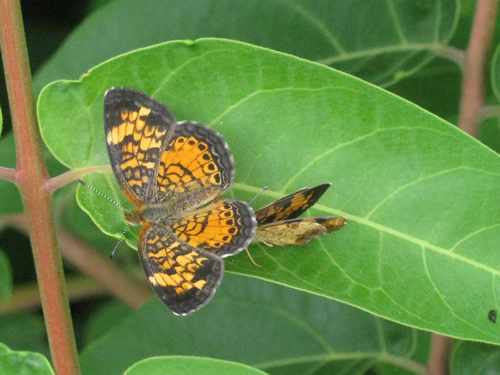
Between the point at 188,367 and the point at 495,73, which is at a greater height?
the point at 495,73

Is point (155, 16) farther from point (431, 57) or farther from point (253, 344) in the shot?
point (253, 344)

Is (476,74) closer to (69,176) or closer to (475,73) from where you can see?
(475,73)

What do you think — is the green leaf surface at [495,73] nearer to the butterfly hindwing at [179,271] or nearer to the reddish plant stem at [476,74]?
the reddish plant stem at [476,74]

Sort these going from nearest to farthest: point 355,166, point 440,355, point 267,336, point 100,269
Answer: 1. point 355,166
2. point 440,355
3. point 267,336
4. point 100,269

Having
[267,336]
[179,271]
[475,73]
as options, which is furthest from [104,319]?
[475,73]

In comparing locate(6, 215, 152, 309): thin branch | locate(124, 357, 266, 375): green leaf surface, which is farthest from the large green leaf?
locate(6, 215, 152, 309): thin branch

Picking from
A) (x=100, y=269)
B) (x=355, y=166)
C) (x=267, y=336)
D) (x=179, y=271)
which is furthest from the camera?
(x=100, y=269)

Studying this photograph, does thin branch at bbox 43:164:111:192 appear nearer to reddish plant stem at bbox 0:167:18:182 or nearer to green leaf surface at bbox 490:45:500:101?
reddish plant stem at bbox 0:167:18:182
